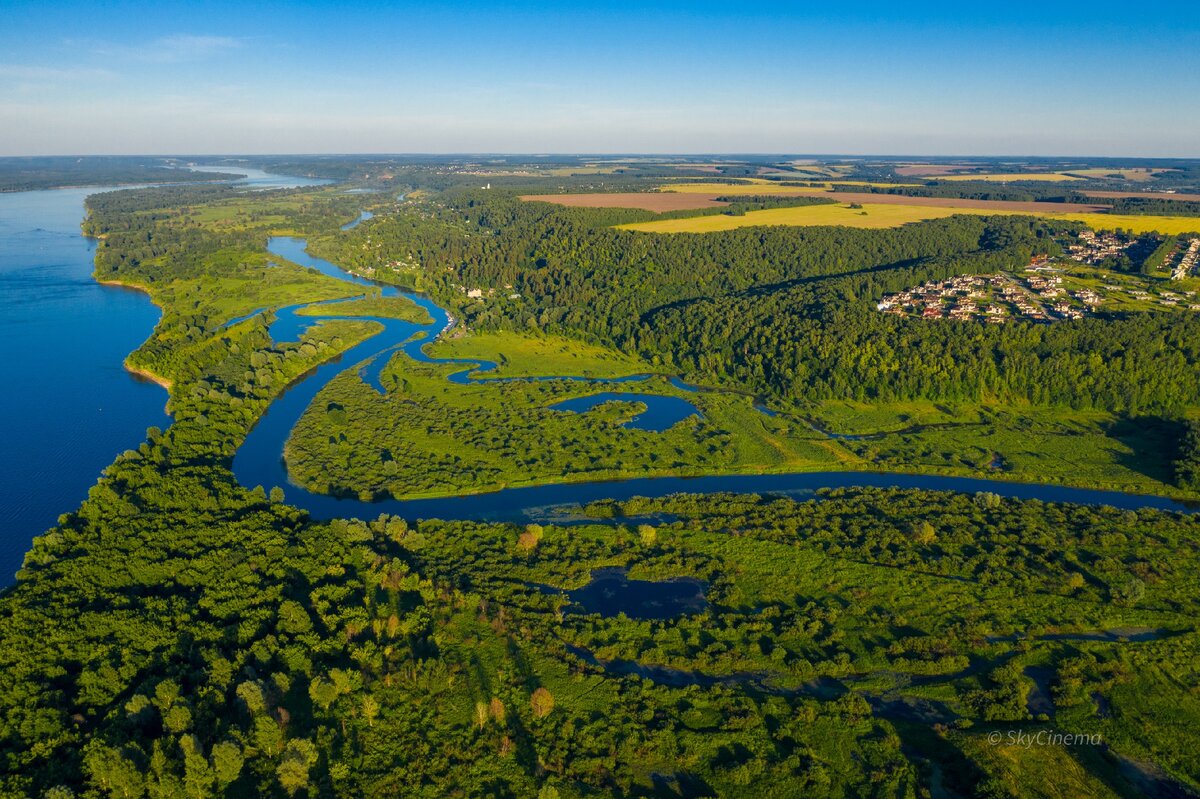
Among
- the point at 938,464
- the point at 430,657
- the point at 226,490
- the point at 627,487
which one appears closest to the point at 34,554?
the point at 226,490

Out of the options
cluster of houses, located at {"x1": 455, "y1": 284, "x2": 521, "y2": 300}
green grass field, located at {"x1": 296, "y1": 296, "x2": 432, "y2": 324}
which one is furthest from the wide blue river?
cluster of houses, located at {"x1": 455, "y1": 284, "x2": 521, "y2": 300}

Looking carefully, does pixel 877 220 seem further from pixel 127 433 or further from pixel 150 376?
pixel 127 433

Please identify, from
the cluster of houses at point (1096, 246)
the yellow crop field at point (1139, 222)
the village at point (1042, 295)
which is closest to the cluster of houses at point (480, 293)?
the village at point (1042, 295)

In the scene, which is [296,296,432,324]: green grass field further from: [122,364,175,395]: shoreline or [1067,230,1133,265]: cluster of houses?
[1067,230,1133,265]: cluster of houses

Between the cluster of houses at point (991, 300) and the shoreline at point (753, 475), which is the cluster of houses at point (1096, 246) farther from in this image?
the shoreline at point (753, 475)

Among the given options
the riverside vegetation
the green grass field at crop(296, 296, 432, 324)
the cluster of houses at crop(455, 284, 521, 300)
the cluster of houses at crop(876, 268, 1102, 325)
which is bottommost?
the riverside vegetation
